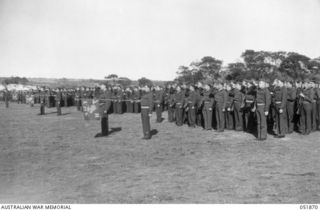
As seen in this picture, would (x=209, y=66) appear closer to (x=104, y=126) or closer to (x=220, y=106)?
(x=220, y=106)

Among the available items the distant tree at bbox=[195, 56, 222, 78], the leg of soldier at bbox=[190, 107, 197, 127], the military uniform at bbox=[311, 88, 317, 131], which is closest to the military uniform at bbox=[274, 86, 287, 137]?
the military uniform at bbox=[311, 88, 317, 131]

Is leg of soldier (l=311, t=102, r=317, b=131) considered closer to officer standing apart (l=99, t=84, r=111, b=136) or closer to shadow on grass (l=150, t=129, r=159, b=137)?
shadow on grass (l=150, t=129, r=159, b=137)

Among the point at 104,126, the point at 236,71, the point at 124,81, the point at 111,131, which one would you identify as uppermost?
the point at 236,71

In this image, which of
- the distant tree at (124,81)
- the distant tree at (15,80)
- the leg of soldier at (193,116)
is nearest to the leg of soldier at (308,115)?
the leg of soldier at (193,116)

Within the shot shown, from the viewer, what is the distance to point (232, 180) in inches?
279

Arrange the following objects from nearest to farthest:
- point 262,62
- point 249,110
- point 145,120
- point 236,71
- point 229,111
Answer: point 145,120
point 249,110
point 229,111
point 236,71
point 262,62

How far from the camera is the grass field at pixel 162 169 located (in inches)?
246

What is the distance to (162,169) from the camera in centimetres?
815

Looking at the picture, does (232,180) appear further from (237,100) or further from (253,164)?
(237,100)

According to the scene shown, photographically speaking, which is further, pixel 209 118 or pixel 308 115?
pixel 209 118

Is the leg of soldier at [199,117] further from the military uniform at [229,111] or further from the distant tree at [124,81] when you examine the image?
the distant tree at [124,81]

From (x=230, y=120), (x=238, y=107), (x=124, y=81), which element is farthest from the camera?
(x=124, y=81)

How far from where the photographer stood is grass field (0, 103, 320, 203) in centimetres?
625

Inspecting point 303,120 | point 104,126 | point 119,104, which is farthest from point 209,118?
point 119,104
